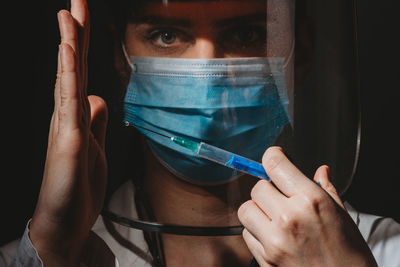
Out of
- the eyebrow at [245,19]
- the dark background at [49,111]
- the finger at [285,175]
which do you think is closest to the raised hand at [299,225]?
the finger at [285,175]

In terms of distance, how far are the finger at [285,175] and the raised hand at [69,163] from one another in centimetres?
33

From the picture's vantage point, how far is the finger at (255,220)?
0.78 meters

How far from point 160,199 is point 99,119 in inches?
8.3

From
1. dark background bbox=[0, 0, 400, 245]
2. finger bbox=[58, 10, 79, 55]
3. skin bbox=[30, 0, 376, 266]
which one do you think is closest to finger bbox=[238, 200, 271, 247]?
skin bbox=[30, 0, 376, 266]

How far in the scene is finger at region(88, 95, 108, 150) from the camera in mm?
964

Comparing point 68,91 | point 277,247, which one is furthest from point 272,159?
point 68,91

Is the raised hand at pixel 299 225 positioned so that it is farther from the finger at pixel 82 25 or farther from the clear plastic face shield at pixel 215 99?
the finger at pixel 82 25

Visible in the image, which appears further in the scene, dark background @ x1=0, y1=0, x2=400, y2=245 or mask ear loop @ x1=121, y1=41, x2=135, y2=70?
dark background @ x1=0, y1=0, x2=400, y2=245

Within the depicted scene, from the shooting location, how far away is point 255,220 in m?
0.79

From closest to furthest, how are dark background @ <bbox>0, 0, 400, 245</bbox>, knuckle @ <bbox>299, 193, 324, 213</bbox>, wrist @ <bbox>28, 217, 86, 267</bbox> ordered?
knuckle @ <bbox>299, 193, 324, 213</bbox>, wrist @ <bbox>28, 217, 86, 267</bbox>, dark background @ <bbox>0, 0, 400, 245</bbox>

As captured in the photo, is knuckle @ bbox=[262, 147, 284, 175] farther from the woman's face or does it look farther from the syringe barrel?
the woman's face

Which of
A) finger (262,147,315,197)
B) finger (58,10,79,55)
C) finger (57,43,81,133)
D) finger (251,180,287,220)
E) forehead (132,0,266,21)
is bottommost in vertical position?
finger (251,180,287,220)

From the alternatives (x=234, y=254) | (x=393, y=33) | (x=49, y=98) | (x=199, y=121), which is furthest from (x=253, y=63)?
(x=393, y=33)

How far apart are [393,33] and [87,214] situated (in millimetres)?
1167
